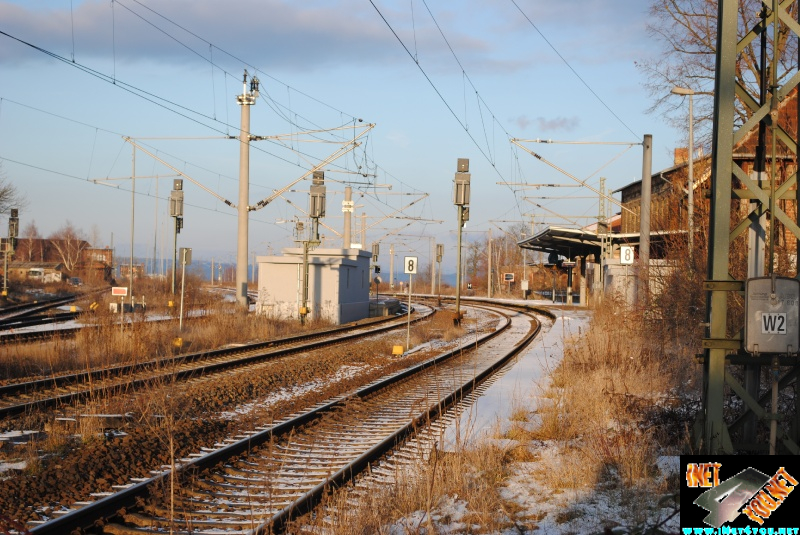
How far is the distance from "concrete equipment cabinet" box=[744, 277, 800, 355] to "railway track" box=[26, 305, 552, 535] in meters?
3.34

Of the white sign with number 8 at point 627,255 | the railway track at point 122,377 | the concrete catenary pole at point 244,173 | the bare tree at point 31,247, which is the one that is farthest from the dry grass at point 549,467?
the bare tree at point 31,247

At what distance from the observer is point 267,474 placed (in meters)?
8.20

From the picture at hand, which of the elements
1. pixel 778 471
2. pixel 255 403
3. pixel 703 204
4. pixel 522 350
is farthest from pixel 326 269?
pixel 778 471

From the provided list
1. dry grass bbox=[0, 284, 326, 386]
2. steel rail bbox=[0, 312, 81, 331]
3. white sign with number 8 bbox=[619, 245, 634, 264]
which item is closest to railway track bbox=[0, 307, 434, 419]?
dry grass bbox=[0, 284, 326, 386]

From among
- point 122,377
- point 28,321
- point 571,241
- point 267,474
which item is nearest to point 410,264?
point 122,377

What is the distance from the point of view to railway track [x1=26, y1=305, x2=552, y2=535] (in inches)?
261

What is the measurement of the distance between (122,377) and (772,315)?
466 inches

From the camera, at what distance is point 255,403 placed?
13.2 metres

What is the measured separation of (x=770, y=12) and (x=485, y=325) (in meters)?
27.5

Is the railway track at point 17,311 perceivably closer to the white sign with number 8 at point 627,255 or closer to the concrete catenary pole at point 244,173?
the concrete catenary pole at point 244,173

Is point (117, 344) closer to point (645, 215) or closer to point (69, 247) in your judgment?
point (645, 215)

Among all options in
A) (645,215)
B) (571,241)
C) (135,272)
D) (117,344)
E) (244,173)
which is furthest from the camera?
(135,272)

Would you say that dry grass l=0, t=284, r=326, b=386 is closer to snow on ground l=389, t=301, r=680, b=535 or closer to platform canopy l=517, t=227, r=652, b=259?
snow on ground l=389, t=301, r=680, b=535

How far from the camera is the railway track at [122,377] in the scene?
1223cm
